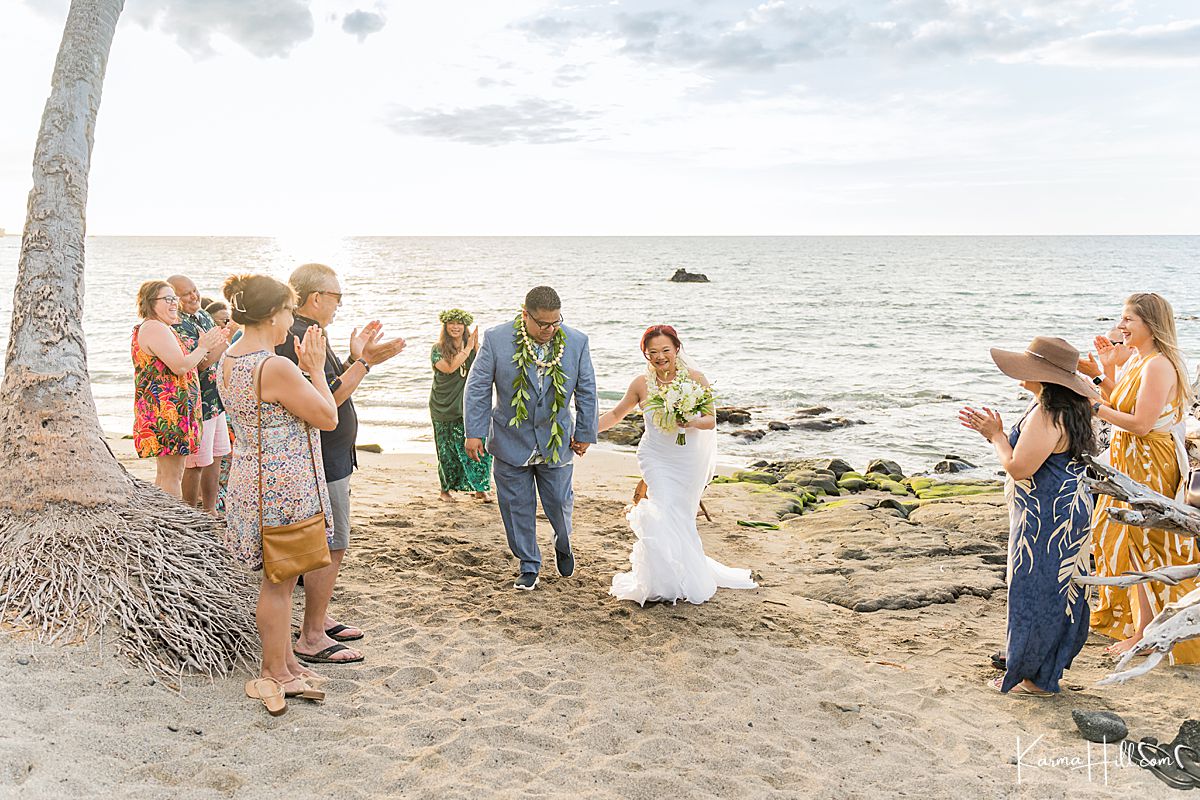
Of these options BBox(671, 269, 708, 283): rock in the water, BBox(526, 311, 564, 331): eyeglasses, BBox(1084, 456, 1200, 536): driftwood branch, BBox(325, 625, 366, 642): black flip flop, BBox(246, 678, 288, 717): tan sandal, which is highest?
BBox(671, 269, 708, 283): rock in the water

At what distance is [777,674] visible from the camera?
5328 millimetres

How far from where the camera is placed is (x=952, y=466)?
1340cm

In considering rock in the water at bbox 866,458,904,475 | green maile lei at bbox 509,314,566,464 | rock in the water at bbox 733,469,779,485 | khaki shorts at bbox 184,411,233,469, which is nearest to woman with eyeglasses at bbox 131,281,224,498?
khaki shorts at bbox 184,411,233,469

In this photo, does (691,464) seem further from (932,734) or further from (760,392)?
(760,392)

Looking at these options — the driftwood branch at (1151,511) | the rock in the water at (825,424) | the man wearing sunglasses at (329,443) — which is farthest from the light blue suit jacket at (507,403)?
the rock in the water at (825,424)

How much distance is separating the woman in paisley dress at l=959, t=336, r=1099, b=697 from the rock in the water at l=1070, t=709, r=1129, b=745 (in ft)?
1.28

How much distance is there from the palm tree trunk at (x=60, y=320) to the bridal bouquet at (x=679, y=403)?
371 centimetres

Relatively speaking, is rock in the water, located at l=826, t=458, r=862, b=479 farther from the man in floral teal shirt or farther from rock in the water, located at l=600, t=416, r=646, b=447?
the man in floral teal shirt

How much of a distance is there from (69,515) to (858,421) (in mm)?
15010

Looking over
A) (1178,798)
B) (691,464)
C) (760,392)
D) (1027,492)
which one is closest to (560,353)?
(691,464)

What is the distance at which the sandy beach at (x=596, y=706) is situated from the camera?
3.97m

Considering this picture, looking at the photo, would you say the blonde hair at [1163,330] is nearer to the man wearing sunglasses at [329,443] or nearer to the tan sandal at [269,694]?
the man wearing sunglasses at [329,443]

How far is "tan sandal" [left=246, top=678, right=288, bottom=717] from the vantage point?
14.5ft

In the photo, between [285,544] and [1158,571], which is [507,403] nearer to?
[285,544]
